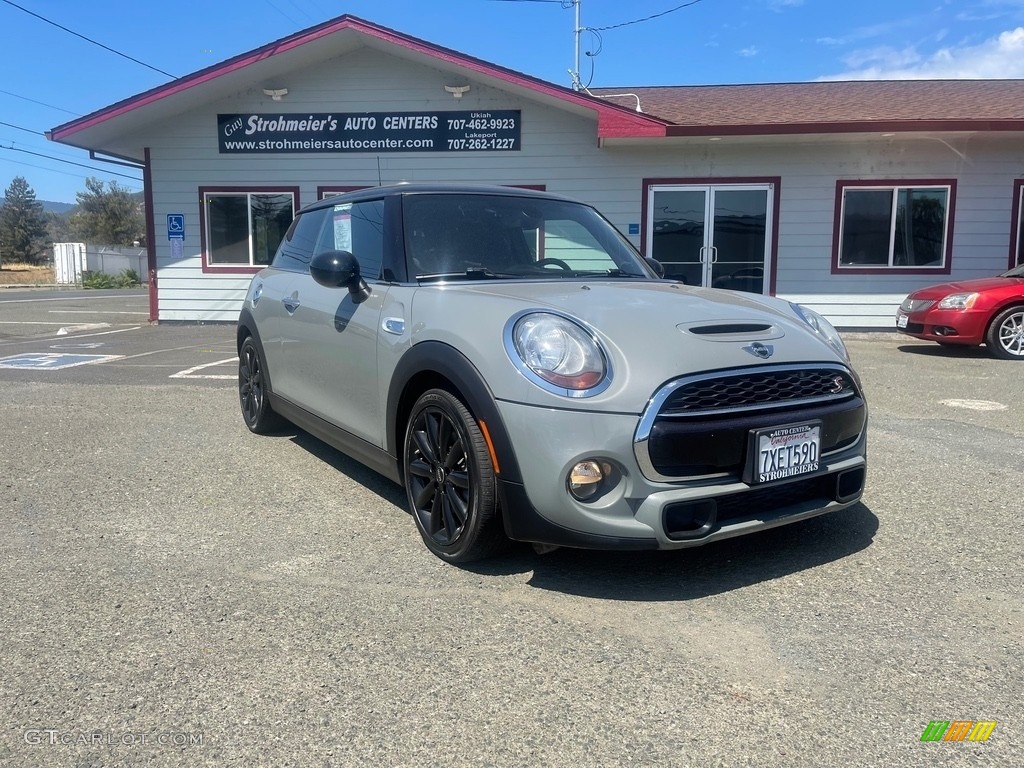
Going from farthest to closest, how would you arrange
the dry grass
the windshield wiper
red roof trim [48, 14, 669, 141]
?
1. the dry grass
2. red roof trim [48, 14, 669, 141]
3. the windshield wiper

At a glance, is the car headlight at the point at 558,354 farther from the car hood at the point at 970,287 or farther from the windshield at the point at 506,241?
the car hood at the point at 970,287

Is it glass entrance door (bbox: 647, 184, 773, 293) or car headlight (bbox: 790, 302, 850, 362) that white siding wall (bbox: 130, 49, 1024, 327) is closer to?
glass entrance door (bbox: 647, 184, 773, 293)

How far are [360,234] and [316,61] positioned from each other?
10171mm

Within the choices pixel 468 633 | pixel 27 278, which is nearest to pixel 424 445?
pixel 468 633

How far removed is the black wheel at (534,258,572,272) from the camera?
12.8 feet

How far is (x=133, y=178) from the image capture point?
52.8 feet

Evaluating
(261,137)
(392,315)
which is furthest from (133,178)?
(392,315)

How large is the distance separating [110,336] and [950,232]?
13.3 meters

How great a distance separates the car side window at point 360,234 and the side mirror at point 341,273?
9 cm

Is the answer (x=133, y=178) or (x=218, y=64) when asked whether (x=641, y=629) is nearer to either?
(x=218, y=64)

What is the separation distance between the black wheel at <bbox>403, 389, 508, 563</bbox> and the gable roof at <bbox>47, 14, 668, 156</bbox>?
9.03 meters

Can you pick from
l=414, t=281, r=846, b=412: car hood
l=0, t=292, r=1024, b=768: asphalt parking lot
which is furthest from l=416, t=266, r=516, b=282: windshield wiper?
l=0, t=292, r=1024, b=768: asphalt parking lot

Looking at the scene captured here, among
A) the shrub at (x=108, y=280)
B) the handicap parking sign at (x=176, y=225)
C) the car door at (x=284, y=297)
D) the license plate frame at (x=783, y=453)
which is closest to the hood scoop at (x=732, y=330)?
the license plate frame at (x=783, y=453)

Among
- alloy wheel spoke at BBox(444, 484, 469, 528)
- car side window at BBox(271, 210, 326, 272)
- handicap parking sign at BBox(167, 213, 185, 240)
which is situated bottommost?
alloy wheel spoke at BBox(444, 484, 469, 528)
